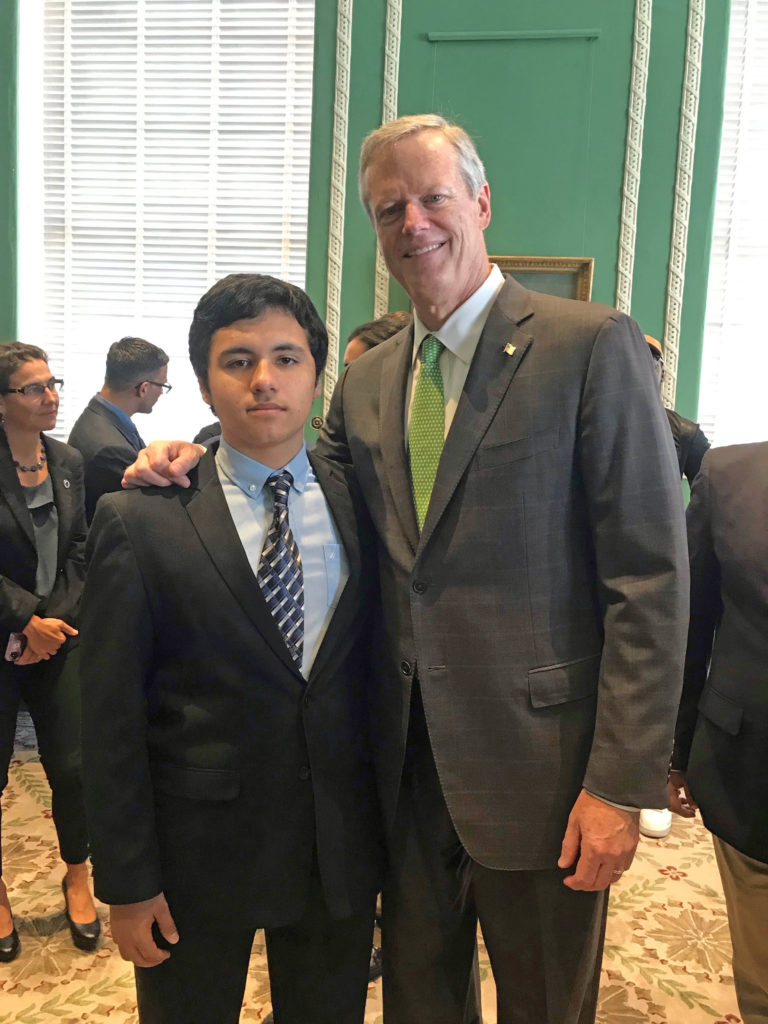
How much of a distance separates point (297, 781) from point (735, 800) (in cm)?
84

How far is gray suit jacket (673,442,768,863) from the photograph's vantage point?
151 centimetres

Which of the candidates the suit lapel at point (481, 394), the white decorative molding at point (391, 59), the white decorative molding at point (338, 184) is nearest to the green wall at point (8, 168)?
the white decorative molding at point (338, 184)

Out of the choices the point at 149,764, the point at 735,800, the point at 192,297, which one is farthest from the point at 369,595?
the point at 192,297

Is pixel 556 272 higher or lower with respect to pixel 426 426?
higher

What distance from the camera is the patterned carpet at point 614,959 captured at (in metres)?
2.14

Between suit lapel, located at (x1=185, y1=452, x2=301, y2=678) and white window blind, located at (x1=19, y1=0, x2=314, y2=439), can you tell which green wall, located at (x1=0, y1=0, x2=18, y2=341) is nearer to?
white window blind, located at (x1=19, y1=0, x2=314, y2=439)

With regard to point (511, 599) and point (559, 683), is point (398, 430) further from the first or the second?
point (559, 683)

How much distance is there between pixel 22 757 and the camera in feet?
12.2

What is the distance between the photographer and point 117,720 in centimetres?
124

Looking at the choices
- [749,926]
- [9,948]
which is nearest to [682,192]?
[749,926]

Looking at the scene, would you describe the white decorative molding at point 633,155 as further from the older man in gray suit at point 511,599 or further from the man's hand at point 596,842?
the man's hand at point 596,842

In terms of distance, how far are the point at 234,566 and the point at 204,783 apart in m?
0.34

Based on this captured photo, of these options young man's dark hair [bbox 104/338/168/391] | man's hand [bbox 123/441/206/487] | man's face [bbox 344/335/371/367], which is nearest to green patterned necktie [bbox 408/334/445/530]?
man's hand [bbox 123/441/206/487]

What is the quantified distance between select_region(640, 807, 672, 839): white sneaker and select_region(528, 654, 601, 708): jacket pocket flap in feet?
6.97
